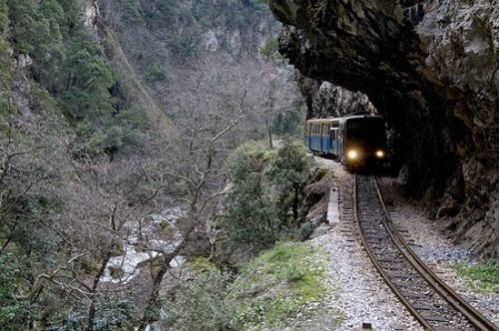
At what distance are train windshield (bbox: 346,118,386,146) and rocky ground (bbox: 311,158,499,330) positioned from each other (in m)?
6.13

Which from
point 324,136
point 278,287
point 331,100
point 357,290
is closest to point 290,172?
point 278,287

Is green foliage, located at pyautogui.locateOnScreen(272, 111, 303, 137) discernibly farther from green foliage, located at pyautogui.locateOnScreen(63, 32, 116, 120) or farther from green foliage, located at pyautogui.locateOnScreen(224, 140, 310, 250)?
green foliage, located at pyautogui.locateOnScreen(224, 140, 310, 250)

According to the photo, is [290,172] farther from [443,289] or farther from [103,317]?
[443,289]

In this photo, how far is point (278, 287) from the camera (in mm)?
11617

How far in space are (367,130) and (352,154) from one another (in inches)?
56.5

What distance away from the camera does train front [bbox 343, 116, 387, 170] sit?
25.9 meters

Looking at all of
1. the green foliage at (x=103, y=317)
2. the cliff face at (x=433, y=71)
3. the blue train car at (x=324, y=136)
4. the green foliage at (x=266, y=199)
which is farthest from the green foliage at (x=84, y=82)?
the green foliage at (x=103, y=317)

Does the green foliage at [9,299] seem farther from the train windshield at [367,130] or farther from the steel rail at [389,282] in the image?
the train windshield at [367,130]

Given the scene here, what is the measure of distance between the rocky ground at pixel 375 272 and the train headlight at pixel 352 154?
5710 millimetres

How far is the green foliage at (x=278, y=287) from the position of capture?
10.2 m

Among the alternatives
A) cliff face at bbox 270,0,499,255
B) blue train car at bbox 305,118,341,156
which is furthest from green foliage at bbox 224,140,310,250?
blue train car at bbox 305,118,341,156

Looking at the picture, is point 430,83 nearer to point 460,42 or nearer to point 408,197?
point 460,42

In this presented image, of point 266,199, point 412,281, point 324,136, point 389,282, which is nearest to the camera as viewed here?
point 389,282

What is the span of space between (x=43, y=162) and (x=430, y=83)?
527 inches
